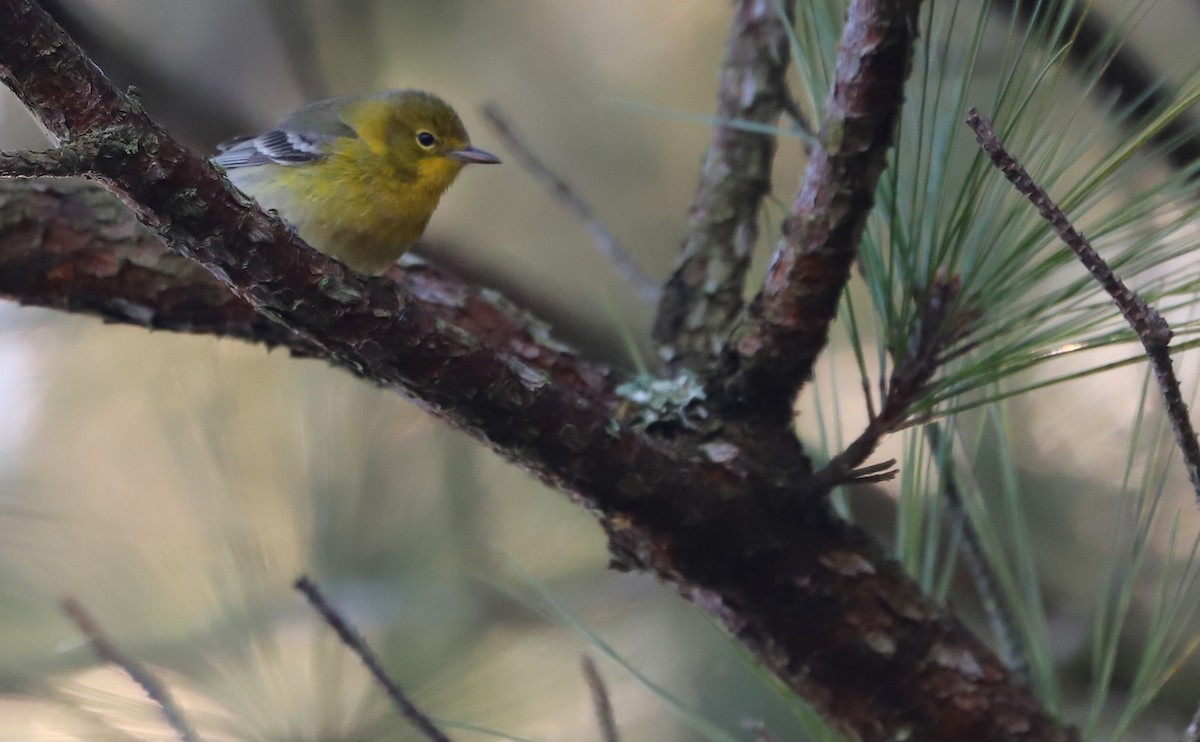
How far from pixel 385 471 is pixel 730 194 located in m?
0.66

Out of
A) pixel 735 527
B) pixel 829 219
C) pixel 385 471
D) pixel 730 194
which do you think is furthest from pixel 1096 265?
pixel 385 471

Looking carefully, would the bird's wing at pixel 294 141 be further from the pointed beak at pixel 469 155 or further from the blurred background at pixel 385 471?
the pointed beak at pixel 469 155

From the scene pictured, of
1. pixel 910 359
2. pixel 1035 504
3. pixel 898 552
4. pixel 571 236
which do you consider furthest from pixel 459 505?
pixel 1035 504

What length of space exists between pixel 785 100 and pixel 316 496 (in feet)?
2.73

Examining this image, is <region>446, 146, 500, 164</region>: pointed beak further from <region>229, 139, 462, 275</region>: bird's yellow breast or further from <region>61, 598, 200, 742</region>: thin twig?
<region>61, 598, 200, 742</region>: thin twig

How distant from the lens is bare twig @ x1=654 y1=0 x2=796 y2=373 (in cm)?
119

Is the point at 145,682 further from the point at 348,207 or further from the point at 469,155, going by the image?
the point at 469,155

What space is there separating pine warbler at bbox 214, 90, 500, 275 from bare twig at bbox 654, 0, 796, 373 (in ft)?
1.14

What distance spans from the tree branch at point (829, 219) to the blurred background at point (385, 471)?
22 cm

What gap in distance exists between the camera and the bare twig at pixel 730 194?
1194mm

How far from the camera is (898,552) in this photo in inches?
42.8

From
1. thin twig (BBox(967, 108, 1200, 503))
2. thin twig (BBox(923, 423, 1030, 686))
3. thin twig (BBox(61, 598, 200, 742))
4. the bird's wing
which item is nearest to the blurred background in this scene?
the bird's wing

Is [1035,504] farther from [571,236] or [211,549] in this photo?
[211,549]

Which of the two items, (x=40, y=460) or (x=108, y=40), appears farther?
(x=40, y=460)
